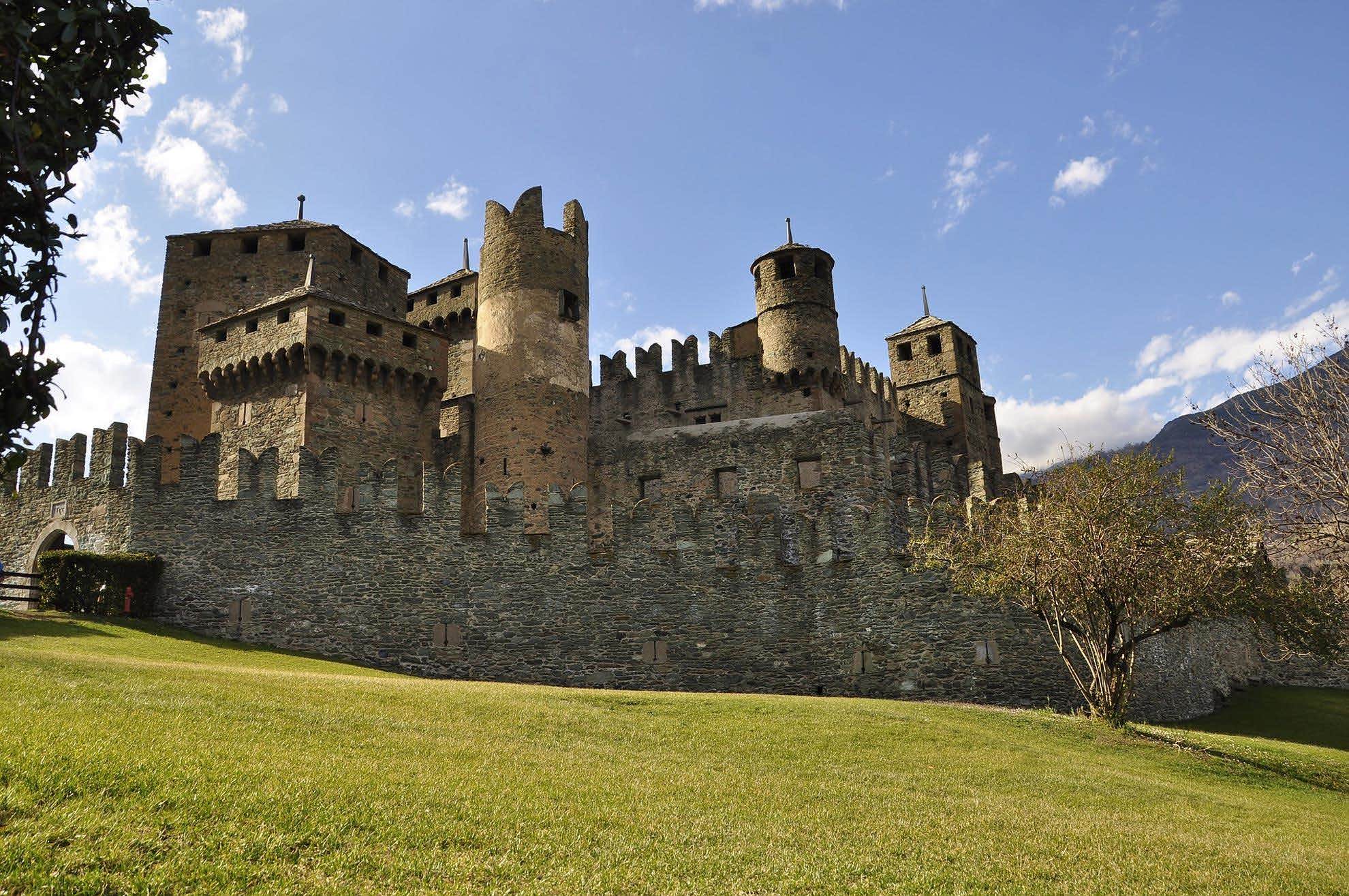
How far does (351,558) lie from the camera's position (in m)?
22.2

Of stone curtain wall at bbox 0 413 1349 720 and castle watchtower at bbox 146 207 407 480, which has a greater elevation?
castle watchtower at bbox 146 207 407 480

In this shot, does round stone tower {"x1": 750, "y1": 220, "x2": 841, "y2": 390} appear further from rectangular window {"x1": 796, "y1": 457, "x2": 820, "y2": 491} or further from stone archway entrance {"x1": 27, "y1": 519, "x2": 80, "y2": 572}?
stone archway entrance {"x1": 27, "y1": 519, "x2": 80, "y2": 572}

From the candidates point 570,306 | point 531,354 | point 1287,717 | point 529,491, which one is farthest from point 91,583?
point 1287,717

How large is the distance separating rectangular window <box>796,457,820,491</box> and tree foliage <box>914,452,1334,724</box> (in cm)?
850

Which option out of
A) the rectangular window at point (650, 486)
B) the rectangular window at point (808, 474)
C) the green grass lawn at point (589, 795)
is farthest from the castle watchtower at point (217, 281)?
the green grass lawn at point (589, 795)

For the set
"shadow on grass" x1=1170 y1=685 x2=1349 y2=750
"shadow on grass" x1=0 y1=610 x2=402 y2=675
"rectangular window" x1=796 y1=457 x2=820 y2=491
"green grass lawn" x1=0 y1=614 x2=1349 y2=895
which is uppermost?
"rectangular window" x1=796 y1=457 x2=820 y2=491

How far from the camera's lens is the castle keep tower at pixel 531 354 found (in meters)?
29.0

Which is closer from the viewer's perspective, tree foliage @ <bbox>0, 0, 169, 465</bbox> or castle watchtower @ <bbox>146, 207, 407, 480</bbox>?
tree foliage @ <bbox>0, 0, 169, 465</bbox>

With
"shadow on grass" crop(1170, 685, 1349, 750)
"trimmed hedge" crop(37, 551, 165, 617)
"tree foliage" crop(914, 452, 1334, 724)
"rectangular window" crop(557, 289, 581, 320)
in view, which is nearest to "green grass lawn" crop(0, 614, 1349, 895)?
"tree foliage" crop(914, 452, 1334, 724)

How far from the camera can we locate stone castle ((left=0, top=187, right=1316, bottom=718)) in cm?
2039

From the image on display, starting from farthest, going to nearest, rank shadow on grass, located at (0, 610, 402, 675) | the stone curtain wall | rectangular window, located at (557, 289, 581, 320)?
rectangular window, located at (557, 289, 581, 320) → the stone curtain wall → shadow on grass, located at (0, 610, 402, 675)

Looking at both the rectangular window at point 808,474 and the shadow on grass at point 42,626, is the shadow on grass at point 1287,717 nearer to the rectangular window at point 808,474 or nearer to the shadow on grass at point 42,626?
the rectangular window at point 808,474

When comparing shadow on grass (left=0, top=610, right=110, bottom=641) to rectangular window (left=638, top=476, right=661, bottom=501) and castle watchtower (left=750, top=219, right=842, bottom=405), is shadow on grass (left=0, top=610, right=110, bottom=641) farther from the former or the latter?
castle watchtower (left=750, top=219, right=842, bottom=405)

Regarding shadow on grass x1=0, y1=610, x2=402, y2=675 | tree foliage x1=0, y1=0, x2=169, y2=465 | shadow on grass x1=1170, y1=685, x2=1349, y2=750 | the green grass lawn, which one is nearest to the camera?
tree foliage x1=0, y1=0, x2=169, y2=465
